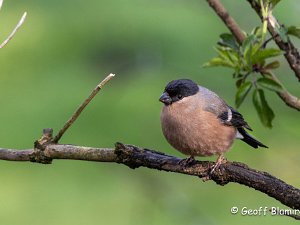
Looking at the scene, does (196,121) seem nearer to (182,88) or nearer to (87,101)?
(182,88)

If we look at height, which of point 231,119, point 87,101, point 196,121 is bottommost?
point 231,119

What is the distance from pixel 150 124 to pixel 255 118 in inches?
36.6

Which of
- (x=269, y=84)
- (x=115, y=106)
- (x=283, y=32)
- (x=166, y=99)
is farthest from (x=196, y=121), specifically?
(x=115, y=106)

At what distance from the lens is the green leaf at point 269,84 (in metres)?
2.90

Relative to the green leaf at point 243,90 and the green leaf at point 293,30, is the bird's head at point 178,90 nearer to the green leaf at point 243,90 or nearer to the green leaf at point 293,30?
the green leaf at point 243,90

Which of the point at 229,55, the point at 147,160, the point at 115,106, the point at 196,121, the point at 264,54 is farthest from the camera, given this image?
the point at 115,106

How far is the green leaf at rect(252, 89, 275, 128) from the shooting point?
10.1 feet

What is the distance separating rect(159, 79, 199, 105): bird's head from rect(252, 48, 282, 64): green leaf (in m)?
0.60

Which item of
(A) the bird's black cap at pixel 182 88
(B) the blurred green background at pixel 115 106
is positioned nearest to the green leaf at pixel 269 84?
(A) the bird's black cap at pixel 182 88

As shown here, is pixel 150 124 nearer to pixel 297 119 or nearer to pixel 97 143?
pixel 97 143

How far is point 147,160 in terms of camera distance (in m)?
2.82

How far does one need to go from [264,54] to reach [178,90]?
0.72m

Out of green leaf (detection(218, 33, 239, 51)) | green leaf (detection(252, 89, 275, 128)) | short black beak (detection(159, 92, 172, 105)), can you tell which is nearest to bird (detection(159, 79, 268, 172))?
short black beak (detection(159, 92, 172, 105))

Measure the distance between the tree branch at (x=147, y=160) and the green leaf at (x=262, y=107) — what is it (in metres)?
0.36
